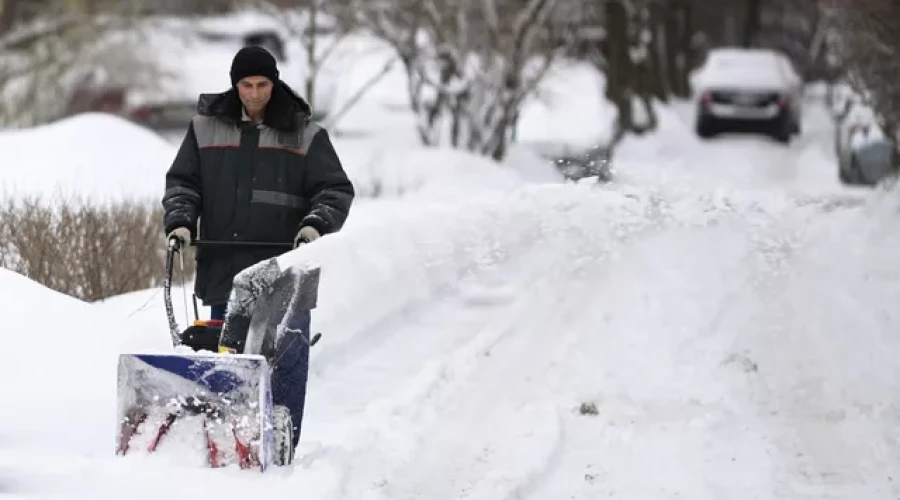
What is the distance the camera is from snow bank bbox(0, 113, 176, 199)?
40.0 ft

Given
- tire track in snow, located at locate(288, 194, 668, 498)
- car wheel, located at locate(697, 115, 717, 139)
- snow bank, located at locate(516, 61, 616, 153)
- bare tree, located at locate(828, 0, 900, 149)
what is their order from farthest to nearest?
car wheel, located at locate(697, 115, 717, 139) → snow bank, located at locate(516, 61, 616, 153) → bare tree, located at locate(828, 0, 900, 149) → tire track in snow, located at locate(288, 194, 668, 498)

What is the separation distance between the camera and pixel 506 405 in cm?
782

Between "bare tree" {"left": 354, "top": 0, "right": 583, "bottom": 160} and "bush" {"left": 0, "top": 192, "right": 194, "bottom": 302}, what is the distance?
988 centimetres

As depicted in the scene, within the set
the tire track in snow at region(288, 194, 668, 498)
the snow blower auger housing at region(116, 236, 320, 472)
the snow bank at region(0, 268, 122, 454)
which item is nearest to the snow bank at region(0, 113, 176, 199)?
the tire track in snow at region(288, 194, 668, 498)

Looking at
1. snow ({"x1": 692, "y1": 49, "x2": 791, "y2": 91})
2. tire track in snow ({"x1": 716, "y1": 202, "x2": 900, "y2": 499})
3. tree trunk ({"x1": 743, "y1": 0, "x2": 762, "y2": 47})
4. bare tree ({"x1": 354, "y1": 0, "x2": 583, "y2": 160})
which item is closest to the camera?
tire track in snow ({"x1": 716, "y1": 202, "x2": 900, "y2": 499})

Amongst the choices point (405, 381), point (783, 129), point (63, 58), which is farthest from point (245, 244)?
point (783, 129)

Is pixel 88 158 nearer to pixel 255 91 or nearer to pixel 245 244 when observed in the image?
pixel 255 91

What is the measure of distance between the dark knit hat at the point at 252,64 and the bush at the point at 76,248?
2998 mm

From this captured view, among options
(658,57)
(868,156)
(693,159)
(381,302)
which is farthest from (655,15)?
(381,302)

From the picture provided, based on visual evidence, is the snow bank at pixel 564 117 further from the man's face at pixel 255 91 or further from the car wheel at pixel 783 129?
the man's face at pixel 255 91

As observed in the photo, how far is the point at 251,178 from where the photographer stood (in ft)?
21.2

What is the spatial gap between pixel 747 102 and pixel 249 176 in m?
23.9

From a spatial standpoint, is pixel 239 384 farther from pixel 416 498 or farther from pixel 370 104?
pixel 370 104

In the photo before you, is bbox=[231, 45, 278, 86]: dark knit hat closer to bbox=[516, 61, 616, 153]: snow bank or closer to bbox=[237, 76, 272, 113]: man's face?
bbox=[237, 76, 272, 113]: man's face
